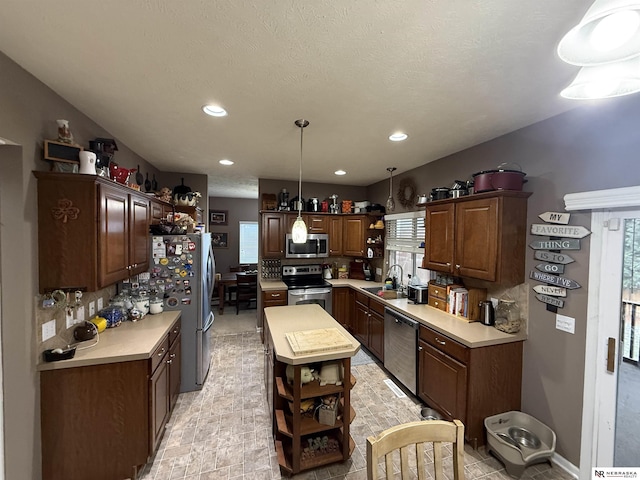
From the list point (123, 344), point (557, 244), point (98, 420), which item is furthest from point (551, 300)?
point (98, 420)

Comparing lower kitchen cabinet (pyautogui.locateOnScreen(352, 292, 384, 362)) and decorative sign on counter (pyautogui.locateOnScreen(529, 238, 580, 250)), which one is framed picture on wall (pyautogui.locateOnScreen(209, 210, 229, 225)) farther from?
decorative sign on counter (pyautogui.locateOnScreen(529, 238, 580, 250))

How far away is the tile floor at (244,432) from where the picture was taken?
1896mm

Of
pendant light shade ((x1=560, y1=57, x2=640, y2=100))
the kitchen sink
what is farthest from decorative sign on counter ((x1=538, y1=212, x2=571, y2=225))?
the kitchen sink

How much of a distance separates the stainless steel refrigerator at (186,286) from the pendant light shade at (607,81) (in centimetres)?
309

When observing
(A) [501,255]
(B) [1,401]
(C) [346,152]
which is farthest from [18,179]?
(A) [501,255]

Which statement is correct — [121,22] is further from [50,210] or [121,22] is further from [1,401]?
[1,401]

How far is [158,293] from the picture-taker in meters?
2.77

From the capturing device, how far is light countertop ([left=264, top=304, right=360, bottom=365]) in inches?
69.7

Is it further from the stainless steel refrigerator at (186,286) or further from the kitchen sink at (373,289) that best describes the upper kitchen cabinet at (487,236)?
the stainless steel refrigerator at (186,286)

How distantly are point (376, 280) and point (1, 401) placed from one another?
437 centimetres

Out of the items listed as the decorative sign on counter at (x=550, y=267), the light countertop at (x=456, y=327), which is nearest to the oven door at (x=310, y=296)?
the light countertop at (x=456, y=327)

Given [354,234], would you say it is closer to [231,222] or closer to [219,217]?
[231,222]

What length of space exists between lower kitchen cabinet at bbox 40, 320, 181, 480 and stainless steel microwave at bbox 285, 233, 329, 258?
2.72 metres

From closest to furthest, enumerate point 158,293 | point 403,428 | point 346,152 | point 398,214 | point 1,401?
point 403,428
point 1,401
point 158,293
point 346,152
point 398,214
